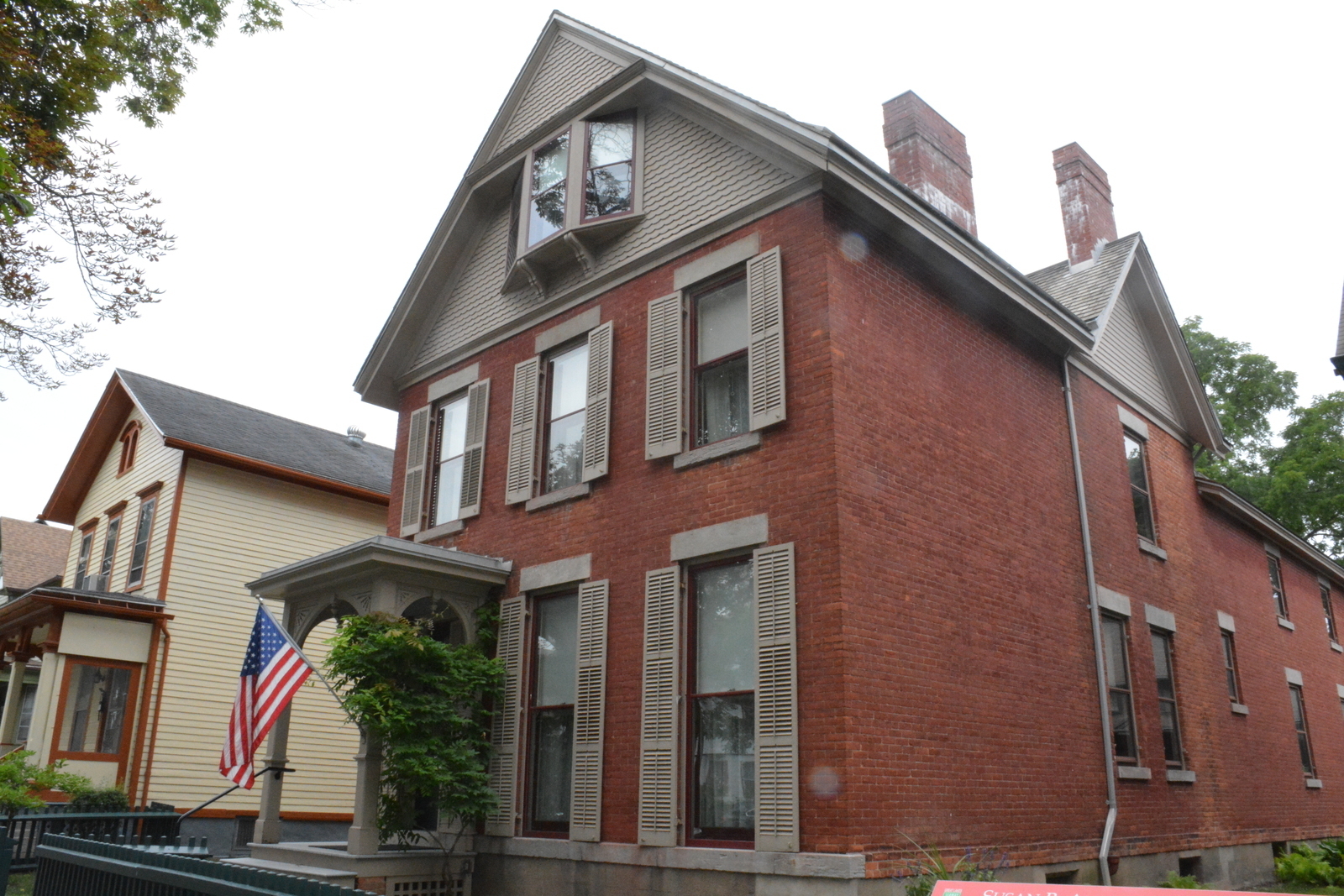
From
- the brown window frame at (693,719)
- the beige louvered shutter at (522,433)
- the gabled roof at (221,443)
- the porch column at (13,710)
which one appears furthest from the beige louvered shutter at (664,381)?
the porch column at (13,710)

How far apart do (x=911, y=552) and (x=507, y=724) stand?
4935 millimetres

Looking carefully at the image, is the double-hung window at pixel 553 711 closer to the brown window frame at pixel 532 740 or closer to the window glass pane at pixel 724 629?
the brown window frame at pixel 532 740

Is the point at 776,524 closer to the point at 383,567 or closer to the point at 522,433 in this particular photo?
the point at 522,433

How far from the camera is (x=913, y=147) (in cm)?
1515

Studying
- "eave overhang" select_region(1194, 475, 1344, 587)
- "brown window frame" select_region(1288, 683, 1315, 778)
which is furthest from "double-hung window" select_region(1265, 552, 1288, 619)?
"brown window frame" select_region(1288, 683, 1315, 778)

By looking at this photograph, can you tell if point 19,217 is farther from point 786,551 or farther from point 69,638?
point 69,638

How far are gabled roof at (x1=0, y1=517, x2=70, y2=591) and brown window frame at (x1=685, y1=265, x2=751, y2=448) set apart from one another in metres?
28.8

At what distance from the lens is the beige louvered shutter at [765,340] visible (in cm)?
1001

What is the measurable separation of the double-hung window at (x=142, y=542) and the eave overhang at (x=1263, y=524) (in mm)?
19109

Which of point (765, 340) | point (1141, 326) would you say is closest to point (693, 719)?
point (765, 340)

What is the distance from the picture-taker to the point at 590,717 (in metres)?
10.8

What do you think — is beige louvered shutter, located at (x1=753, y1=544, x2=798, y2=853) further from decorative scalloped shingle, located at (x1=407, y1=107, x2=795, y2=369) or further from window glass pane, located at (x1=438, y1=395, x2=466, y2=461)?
window glass pane, located at (x1=438, y1=395, x2=466, y2=461)

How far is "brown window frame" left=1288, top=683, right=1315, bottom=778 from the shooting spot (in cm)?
1800

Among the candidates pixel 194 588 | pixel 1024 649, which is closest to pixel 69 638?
pixel 194 588
